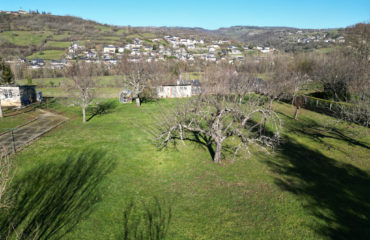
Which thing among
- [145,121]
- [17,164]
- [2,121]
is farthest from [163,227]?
[2,121]

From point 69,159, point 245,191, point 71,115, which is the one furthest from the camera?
point 71,115

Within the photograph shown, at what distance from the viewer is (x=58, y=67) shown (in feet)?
203

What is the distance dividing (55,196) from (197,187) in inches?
287

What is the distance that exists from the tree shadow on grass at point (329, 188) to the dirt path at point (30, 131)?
18012mm

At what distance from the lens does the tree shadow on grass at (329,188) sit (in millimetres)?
8839

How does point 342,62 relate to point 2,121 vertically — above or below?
above

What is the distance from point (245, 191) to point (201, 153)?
5.31 meters

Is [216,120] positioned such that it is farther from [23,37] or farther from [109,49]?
[23,37]

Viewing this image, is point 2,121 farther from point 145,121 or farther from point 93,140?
point 145,121

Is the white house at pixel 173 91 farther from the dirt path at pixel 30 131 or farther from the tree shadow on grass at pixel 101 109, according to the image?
the dirt path at pixel 30 131

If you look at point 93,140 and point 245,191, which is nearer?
point 245,191

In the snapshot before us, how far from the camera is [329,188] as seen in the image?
1166cm

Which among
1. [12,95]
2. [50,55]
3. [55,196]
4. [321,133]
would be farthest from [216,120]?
[50,55]

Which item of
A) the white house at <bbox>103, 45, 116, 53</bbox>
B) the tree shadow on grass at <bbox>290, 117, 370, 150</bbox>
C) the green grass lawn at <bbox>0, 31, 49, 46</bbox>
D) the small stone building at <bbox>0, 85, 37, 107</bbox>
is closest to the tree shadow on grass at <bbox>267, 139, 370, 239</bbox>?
the tree shadow on grass at <bbox>290, 117, 370, 150</bbox>
